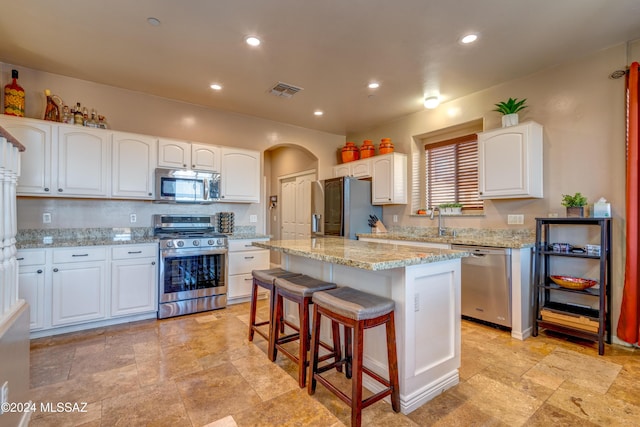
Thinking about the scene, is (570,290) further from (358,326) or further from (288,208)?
(288,208)

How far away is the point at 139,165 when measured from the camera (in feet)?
11.7

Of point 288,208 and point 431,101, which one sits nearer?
point 431,101

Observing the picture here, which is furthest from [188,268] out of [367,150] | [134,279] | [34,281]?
[367,150]

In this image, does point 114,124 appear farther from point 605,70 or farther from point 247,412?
point 605,70

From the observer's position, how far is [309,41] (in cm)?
271

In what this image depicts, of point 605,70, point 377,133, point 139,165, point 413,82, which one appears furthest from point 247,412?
point 377,133

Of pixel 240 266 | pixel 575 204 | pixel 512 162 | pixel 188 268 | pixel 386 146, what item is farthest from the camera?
pixel 386 146

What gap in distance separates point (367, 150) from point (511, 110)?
85.1 inches

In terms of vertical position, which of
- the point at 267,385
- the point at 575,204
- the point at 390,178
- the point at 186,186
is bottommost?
the point at 267,385

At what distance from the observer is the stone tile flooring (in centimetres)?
175

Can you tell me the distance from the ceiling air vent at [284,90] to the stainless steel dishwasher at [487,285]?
260 cm

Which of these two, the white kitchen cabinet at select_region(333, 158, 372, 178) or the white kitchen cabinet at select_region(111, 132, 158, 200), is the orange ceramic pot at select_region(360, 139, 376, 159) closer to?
the white kitchen cabinet at select_region(333, 158, 372, 178)

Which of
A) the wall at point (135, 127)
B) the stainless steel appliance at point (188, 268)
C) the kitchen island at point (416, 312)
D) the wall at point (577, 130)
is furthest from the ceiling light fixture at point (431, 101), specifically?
the stainless steel appliance at point (188, 268)

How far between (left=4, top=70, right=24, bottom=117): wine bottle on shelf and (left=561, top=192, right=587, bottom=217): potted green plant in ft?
17.7
